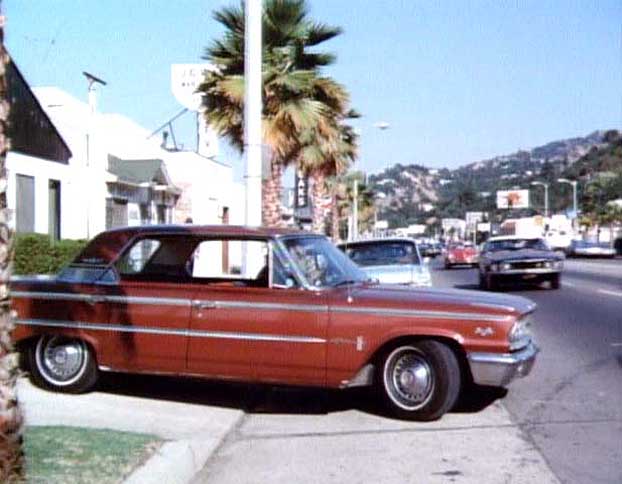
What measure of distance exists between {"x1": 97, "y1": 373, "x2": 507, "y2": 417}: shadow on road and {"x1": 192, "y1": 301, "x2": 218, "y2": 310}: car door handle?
104cm

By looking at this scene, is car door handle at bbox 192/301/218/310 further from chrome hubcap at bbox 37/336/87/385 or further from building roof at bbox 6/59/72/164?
building roof at bbox 6/59/72/164

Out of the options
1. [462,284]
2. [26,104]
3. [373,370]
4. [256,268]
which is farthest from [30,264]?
[462,284]

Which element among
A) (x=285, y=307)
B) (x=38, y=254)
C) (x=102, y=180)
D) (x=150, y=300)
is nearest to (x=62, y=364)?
(x=150, y=300)

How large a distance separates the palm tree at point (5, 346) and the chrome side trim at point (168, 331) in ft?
10.9

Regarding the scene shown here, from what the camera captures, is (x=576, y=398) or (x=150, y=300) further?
(x=576, y=398)

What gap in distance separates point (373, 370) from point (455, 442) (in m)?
1.10

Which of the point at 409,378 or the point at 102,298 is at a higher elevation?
the point at 102,298

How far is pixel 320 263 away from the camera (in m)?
8.96

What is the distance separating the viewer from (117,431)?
725cm

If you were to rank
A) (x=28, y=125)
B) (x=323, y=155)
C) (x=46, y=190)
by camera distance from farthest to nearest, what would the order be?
(x=323, y=155) < (x=46, y=190) < (x=28, y=125)

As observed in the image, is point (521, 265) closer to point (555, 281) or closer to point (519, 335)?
point (555, 281)

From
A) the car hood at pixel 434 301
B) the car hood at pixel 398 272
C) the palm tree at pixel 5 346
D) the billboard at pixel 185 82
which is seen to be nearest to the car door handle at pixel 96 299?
the car hood at pixel 434 301

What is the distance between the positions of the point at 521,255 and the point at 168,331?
17810mm

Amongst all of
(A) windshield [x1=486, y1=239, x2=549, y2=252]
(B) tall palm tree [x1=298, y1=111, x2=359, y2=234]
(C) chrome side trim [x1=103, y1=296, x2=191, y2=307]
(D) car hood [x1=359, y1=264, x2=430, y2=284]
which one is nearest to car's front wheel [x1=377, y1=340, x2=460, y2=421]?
(C) chrome side trim [x1=103, y1=296, x2=191, y2=307]
